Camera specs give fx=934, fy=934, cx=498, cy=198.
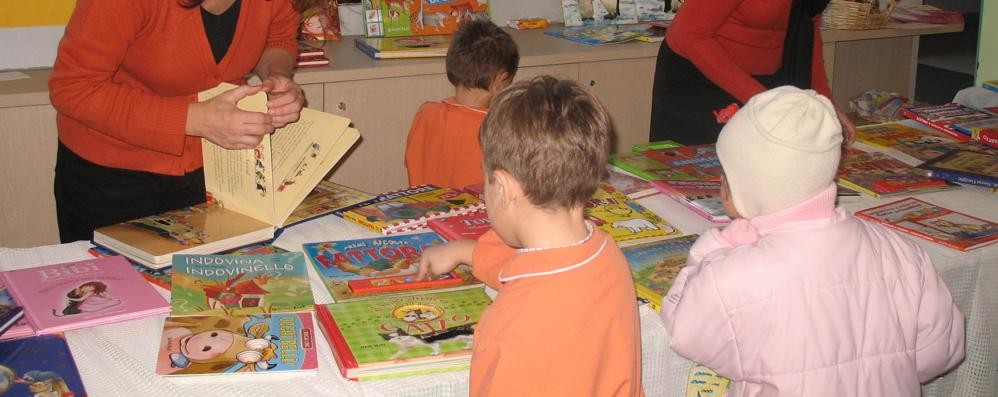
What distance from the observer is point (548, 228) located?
1256mm

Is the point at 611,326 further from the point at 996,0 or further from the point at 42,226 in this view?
the point at 996,0

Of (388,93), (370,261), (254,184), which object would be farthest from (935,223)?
(388,93)

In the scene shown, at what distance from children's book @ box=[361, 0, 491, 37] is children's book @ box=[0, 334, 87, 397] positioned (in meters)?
2.45

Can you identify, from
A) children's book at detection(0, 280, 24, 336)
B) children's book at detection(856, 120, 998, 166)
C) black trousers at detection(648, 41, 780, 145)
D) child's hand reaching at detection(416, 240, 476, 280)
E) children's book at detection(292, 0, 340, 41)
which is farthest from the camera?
children's book at detection(292, 0, 340, 41)

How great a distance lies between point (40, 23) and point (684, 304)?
260 cm

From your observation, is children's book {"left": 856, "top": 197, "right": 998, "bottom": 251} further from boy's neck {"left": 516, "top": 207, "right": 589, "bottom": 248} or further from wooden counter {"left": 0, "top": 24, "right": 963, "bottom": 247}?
wooden counter {"left": 0, "top": 24, "right": 963, "bottom": 247}

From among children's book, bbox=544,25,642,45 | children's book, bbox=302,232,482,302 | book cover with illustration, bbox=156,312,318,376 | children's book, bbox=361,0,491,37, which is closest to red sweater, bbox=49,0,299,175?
children's book, bbox=302,232,482,302

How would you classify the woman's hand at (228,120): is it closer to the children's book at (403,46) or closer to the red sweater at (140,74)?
the red sweater at (140,74)

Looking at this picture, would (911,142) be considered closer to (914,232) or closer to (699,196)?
(914,232)

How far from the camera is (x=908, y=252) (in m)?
1.41

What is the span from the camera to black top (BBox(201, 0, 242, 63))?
5.98 ft

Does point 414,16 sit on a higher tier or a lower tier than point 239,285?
higher

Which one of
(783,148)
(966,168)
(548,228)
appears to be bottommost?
(966,168)

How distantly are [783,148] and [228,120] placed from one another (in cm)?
96
